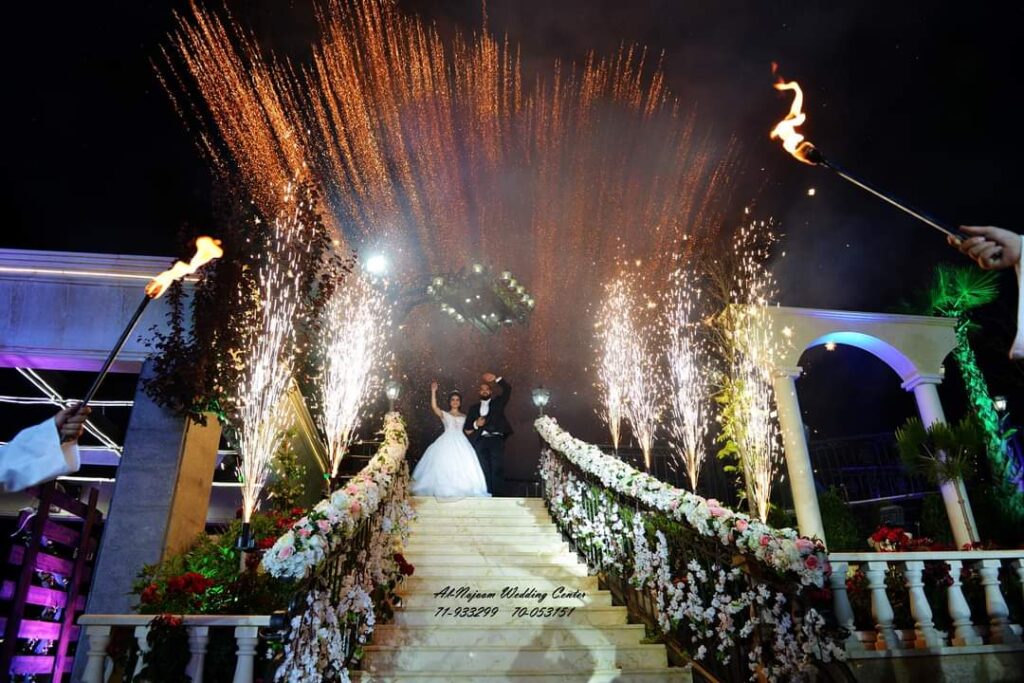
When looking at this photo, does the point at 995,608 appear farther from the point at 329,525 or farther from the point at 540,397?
the point at 540,397

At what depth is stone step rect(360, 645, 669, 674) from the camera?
17.3 ft

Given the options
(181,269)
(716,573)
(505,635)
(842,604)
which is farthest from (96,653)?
(842,604)

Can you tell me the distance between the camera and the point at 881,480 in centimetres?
1550

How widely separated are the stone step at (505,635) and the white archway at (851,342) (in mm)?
6156

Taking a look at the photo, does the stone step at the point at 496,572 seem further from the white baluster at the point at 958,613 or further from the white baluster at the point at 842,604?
the white baluster at the point at 958,613

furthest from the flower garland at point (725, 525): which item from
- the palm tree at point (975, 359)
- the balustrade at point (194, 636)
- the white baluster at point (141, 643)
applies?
the palm tree at point (975, 359)

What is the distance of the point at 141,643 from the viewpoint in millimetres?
4301

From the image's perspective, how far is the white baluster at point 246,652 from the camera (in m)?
4.15

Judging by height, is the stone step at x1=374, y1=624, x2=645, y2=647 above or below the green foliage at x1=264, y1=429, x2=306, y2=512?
below

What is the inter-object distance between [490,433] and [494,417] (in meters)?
0.36

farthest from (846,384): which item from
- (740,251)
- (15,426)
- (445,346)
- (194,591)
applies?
(15,426)

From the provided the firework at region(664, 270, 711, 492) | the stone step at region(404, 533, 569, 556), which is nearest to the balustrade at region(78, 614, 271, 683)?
the stone step at region(404, 533, 569, 556)

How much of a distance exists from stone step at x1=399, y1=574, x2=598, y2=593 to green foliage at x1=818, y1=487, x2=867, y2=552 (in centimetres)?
636

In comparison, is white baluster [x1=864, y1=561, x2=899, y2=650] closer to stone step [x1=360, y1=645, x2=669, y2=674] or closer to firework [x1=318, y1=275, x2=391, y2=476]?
stone step [x1=360, y1=645, x2=669, y2=674]
